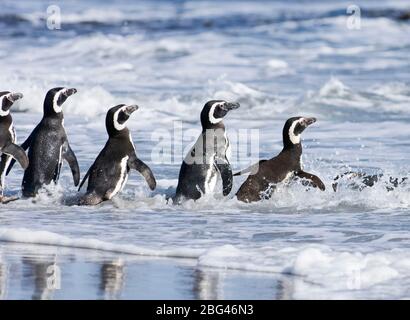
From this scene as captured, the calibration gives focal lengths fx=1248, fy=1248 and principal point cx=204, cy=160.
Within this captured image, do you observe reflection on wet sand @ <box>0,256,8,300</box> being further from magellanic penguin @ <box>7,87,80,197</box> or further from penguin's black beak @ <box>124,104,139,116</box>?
penguin's black beak @ <box>124,104,139,116</box>

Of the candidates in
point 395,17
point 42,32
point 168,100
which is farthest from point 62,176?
point 395,17

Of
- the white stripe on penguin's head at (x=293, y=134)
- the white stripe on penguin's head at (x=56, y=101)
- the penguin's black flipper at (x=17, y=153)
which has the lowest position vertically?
the penguin's black flipper at (x=17, y=153)

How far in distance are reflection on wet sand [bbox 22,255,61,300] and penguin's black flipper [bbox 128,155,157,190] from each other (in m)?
2.56

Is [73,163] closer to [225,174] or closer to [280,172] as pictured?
[225,174]

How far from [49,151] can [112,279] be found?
152 inches

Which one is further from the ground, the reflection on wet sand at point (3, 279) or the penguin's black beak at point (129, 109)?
the penguin's black beak at point (129, 109)

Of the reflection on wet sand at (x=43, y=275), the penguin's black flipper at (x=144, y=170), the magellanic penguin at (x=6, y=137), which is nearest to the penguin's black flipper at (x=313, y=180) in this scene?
the penguin's black flipper at (x=144, y=170)

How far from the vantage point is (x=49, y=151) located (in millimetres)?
10805

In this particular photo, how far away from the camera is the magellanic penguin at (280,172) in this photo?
1030cm

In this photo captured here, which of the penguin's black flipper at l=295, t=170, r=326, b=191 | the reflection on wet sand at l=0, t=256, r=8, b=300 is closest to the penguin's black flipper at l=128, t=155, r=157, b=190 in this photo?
the penguin's black flipper at l=295, t=170, r=326, b=191

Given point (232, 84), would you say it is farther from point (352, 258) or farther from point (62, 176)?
point (352, 258)

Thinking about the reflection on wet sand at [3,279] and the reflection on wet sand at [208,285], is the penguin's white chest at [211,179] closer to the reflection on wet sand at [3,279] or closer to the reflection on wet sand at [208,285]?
the reflection on wet sand at [208,285]

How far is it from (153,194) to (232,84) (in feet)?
31.8

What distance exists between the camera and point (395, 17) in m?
33.4
